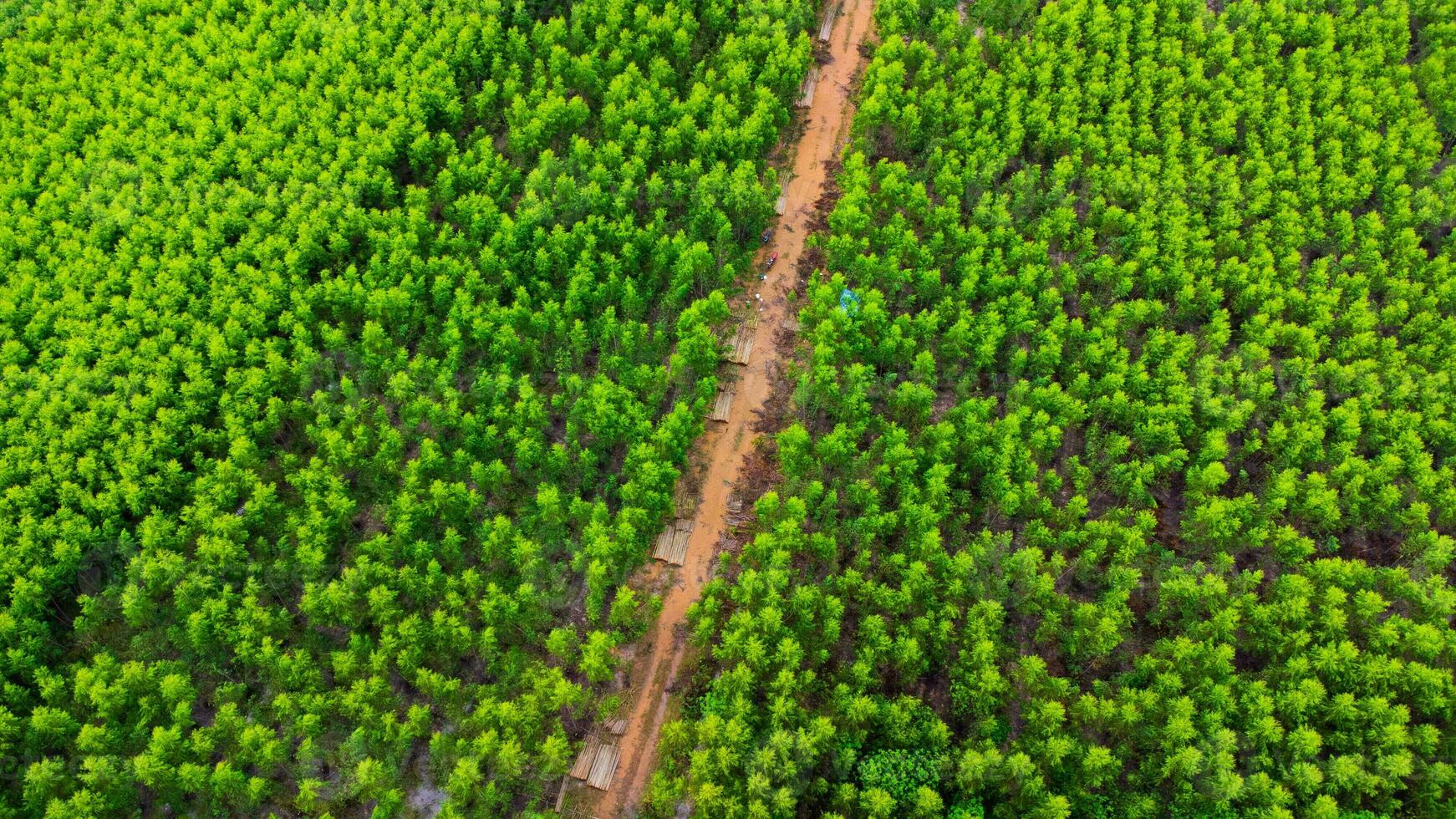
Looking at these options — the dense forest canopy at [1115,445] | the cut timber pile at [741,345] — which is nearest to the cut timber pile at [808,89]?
the dense forest canopy at [1115,445]

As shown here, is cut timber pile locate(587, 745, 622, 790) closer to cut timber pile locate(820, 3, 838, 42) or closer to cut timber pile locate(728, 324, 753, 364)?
cut timber pile locate(728, 324, 753, 364)

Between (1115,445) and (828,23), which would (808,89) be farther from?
(1115,445)

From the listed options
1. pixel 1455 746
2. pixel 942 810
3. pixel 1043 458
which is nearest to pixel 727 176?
pixel 1043 458

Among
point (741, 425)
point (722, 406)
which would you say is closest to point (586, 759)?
point (741, 425)

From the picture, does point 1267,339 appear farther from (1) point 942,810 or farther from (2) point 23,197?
(2) point 23,197

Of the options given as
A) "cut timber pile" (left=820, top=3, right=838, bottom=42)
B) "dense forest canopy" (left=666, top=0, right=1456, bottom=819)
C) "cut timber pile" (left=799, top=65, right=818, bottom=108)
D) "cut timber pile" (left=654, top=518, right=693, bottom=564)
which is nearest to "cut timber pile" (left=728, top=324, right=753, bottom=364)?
"dense forest canopy" (left=666, top=0, right=1456, bottom=819)

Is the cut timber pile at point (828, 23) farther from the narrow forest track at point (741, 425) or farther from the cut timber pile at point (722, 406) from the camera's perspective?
the cut timber pile at point (722, 406)
